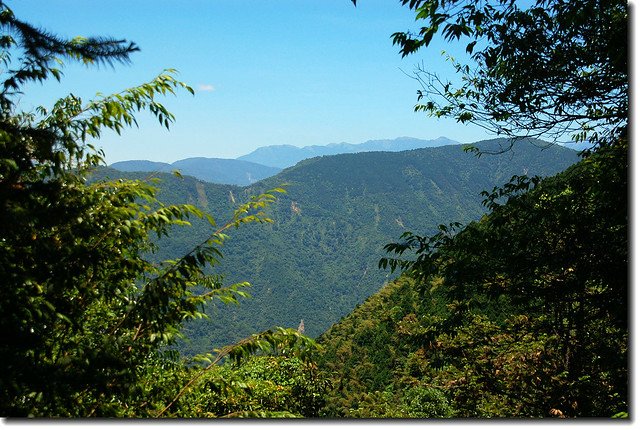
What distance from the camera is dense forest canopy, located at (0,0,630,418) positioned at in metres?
2.03

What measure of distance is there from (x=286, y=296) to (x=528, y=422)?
306 feet

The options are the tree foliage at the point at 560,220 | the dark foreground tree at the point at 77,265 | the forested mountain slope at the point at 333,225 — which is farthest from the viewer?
the forested mountain slope at the point at 333,225

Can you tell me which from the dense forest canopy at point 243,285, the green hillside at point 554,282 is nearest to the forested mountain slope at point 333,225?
the green hillside at point 554,282

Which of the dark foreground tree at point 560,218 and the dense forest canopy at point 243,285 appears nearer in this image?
the dense forest canopy at point 243,285

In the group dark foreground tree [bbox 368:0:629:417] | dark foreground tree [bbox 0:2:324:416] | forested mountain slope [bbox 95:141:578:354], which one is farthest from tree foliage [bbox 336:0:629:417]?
forested mountain slope [bbox 95:141:578:354]

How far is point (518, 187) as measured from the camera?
3.89 meters

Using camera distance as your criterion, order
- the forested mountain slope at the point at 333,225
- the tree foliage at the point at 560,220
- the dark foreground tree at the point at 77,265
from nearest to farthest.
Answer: the dark foreground tree at the point at 77,265, the tree foliage at the point at 560,220, the forested mountain slope at the point at 333,225

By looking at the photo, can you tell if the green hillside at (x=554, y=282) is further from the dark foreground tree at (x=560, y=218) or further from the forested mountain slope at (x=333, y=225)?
the forested mountain slope at (x=333, y=225)

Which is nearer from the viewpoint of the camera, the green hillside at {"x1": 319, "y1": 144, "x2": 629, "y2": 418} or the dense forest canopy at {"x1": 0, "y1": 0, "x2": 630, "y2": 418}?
the dense forest canopy at {"x1": 0, "y1": 0, "x2": 630, "y2": 418}

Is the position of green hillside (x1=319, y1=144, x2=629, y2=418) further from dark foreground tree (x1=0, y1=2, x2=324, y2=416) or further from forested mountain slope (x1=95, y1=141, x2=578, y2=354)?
forested mountain slope (x1=95, y1=141, x2=578, y2=354)

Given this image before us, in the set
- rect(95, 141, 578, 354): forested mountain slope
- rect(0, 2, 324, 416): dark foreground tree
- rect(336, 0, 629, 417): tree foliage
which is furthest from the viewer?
rect(95, 141, 578, 354): forested mountain slope

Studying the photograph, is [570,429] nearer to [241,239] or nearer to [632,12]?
[632,12]

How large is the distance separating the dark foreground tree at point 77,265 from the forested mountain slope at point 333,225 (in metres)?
70.4

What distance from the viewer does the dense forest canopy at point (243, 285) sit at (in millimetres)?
2031
